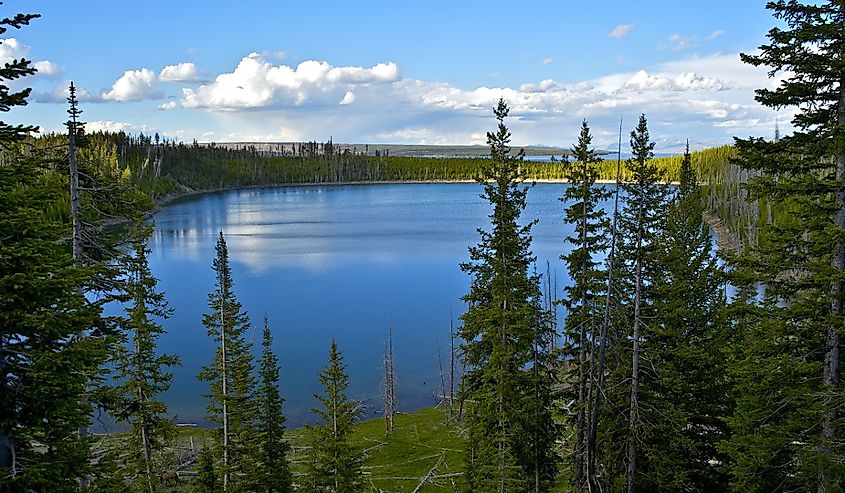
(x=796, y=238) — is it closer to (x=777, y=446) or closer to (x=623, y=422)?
Answer: (x=777, y=446)

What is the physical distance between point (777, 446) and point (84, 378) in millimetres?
11500

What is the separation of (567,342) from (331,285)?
49094 millimetres

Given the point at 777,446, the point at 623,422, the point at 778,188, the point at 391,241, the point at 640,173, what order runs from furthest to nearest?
the point at 391,241 → the point at 623,422 → the point at 640,173 → the point at 777,446 → the point at 778,188

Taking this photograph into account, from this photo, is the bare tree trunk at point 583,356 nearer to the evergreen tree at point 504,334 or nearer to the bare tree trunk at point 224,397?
the evergreen tree at point 504,334

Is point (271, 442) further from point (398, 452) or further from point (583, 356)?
point (583, 356)

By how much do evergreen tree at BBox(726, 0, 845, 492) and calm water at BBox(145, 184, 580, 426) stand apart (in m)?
32.3

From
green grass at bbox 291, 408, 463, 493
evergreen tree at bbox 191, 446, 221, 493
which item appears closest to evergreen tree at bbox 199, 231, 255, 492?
evergreen tree at bbox 191, 446, 221, 493

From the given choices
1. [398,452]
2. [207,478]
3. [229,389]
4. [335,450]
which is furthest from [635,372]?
[398,452]

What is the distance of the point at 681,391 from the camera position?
1694cm

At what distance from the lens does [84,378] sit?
27.7ft

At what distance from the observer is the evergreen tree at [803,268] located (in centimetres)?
977

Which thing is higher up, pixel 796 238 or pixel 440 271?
pixel 796 238

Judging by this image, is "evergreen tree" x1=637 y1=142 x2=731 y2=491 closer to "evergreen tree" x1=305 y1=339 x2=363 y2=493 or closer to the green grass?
"evergreen tree" x1=305 y1=339 x2=363 y2=493

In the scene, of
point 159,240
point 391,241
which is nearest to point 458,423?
point 391,241
